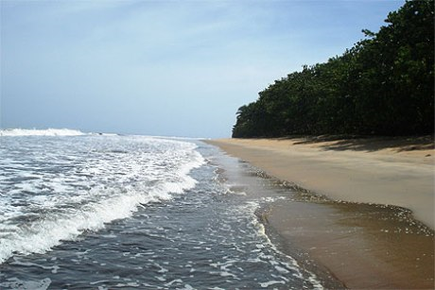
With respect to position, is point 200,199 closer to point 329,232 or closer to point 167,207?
point 167,207

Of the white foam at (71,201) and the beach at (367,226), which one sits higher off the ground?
the white foam at (71,201)

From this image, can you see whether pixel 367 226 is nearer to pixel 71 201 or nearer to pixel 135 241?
pixel 135 241

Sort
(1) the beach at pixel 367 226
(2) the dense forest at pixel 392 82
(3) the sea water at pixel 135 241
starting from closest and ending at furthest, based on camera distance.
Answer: (3) the sea water at pixel 135 241 < (1) the beach at pixel 367 226 < (2) the dense forest at pixel 392 82

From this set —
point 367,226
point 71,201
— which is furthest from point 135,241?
point 367,226

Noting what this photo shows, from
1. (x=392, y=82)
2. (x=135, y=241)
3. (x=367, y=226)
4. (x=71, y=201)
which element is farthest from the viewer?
(x=392, y=82)

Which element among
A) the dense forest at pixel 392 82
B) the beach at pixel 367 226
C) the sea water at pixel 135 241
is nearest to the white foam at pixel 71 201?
the sea water at pixel 135 241

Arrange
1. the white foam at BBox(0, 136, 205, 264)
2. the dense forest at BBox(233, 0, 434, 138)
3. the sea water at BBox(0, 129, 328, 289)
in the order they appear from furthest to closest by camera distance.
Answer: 1. the dense forest at BBox(233, 0, 434, 138)
2. the white foam at BBox(0, 136, 205, 264)
3. the sea water at BBox(0, 129, 328, 289)

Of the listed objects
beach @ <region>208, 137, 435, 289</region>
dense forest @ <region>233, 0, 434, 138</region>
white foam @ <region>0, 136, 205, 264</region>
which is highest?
dense forest @ <region>233, 0, 434, 138</region>

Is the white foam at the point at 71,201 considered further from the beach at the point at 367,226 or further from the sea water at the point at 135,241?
the beach at the point at 367,226

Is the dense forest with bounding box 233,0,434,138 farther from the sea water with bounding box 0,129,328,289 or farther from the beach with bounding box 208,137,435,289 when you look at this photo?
the sea water with bounding box 0,129,328,289

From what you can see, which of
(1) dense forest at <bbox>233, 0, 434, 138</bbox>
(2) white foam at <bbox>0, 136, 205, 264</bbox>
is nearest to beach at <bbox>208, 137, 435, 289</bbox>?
(2) white foam at <bbox>0, 136, 205, 264</bbox>

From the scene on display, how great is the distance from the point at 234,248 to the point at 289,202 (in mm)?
3914

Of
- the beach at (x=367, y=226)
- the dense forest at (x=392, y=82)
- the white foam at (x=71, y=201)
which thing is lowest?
the beach at (x=367, y=226)

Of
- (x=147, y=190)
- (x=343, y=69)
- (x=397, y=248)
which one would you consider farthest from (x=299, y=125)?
(x=397, y=248)
